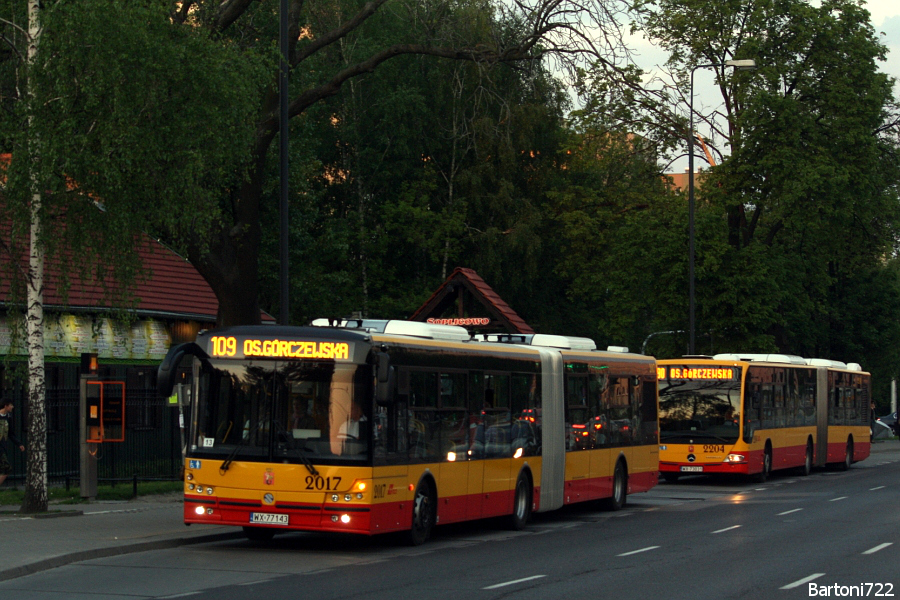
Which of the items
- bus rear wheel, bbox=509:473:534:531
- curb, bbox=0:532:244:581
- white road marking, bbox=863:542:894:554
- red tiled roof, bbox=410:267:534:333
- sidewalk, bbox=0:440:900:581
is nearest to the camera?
curb, bbox=0:532:244:581

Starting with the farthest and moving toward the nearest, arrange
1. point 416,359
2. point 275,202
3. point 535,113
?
point 535,113
point 275,202
point 416,359

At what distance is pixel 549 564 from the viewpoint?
1448 centimetres

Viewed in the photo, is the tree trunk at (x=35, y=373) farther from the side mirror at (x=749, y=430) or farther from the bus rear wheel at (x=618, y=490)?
the side mirror at (x=749, y=430)

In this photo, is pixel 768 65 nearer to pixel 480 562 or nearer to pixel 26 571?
pixel 480 562

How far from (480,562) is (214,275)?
11233 millimetres

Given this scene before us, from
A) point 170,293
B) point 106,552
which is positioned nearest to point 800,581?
point 106,552

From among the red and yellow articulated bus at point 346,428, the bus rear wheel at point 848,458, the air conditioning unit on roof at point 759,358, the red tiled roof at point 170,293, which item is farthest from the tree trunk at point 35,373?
the bus rear wheel at point 848,458

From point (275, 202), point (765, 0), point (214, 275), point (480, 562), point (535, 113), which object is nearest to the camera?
point (480, 562)

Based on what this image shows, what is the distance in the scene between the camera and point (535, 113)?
50844 millimetres

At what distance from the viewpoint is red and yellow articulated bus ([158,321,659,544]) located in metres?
15.0

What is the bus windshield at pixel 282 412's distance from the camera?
1507 centimetres

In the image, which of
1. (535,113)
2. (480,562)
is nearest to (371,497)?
(480,562)

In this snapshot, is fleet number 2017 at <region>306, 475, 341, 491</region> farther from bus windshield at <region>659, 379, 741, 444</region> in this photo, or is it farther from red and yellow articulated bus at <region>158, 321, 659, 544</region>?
bus windshield at <region>659, 379, 741, 444</region>

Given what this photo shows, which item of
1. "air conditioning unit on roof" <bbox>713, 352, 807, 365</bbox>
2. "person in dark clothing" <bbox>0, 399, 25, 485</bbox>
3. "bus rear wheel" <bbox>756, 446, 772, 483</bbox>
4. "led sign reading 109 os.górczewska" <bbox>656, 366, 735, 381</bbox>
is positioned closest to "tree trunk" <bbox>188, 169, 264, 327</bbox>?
"person in dark clothing" <bbox>0, 399, 25, 485</bbox>
